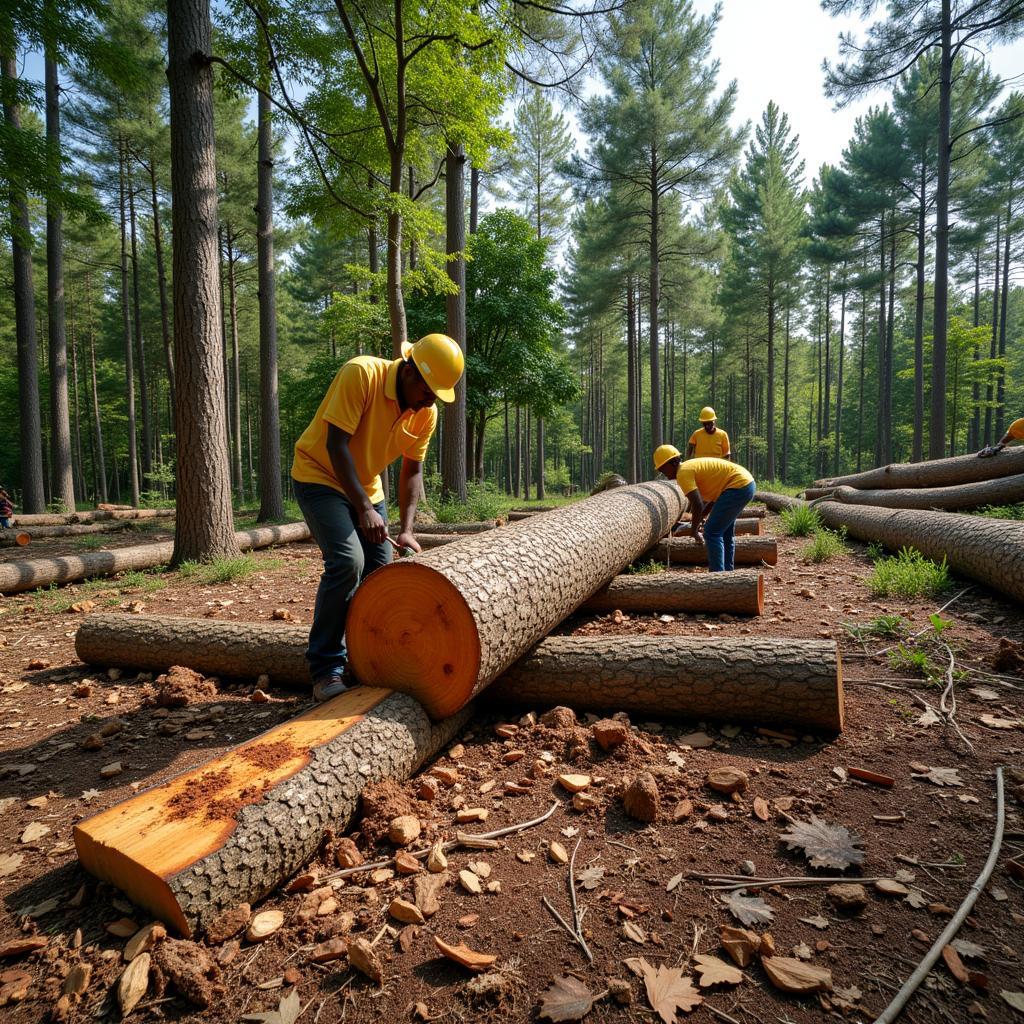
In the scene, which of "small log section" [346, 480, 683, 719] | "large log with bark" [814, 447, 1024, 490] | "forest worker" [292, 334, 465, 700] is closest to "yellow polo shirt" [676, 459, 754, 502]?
"small log section" [346, 480, 683, 719]

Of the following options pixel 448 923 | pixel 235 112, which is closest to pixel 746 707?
pixel 448 923

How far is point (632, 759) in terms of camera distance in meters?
2.40

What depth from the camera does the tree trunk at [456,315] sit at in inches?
427

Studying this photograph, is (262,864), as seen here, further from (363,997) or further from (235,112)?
(235,112)

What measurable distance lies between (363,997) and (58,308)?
19632mm

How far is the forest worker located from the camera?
2.77 metres

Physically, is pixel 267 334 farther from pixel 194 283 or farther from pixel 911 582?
pixel 911 582

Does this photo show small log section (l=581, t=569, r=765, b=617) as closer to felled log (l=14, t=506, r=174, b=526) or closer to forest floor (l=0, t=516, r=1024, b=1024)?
forest floor (l=0, t=516, r=1024, b=1024)

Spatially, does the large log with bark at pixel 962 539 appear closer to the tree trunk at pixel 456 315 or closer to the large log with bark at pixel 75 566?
the tree trunk at pixel 456 315

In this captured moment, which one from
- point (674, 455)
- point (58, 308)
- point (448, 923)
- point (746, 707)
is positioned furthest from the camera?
point (58, 308)

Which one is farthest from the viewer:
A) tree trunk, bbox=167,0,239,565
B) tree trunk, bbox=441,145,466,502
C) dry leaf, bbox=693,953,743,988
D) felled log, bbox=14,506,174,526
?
felled log, bbox=14,506,174,526

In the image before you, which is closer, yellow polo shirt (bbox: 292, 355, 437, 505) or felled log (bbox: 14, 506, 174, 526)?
yellow polo shirt (bbox: 292, 355, 437, 505)

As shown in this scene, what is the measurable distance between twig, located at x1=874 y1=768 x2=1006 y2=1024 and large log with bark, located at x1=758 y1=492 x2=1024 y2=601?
9.68 ft

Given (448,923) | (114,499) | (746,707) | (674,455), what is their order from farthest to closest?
(114,499) < (674,455) < (746,707) < (448,923)
